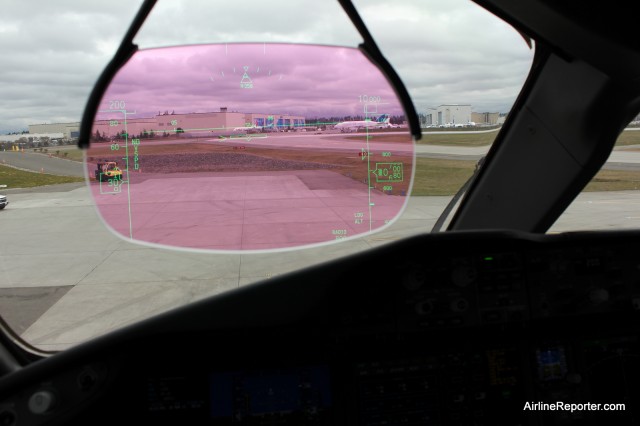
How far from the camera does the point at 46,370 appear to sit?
1.35m

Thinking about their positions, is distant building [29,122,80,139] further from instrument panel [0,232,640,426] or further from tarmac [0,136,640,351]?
instrument panel [0,232,640,426]

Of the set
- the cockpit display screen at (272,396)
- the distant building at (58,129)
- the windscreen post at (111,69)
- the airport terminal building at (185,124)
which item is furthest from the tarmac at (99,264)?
the windscreen post at (111,69)

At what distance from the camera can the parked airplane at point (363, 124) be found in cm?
144

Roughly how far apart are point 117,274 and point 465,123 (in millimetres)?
1777

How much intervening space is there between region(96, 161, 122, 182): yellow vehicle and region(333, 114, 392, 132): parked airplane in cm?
62

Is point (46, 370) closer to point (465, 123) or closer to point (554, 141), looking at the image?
point (465, 123)

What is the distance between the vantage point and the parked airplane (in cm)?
144

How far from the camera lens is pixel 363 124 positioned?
1476 mm

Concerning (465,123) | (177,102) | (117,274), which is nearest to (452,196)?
(465,123)

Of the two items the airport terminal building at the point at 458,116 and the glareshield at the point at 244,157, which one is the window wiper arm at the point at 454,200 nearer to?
the airport terminal building at the point at 458,116

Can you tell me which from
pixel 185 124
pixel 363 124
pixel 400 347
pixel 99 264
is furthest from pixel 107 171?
pixel 99 264

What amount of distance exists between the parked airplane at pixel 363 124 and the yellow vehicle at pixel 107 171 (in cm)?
62

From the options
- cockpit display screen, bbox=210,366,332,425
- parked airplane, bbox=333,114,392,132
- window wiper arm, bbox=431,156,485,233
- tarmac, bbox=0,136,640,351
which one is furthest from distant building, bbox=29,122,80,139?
window wiper arm, bbox=431,156,485,233

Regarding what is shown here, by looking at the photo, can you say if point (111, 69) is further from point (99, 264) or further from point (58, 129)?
point (99, 264)
